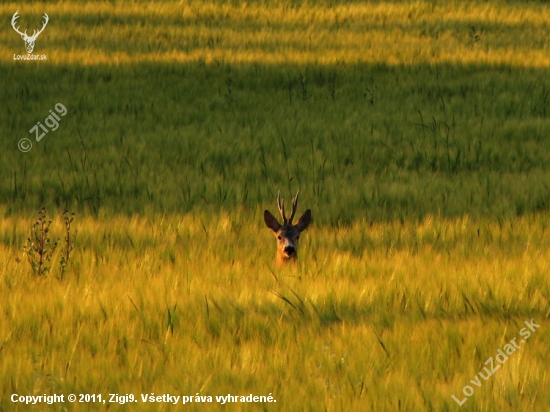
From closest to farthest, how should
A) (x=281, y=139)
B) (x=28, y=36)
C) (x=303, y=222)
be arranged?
(x=303, y=222) < (x=281, y=139) < (x=28, y=36)

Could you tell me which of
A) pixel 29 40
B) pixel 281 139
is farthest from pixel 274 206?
pixel 29 40

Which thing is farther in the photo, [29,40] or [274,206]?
[29,40]

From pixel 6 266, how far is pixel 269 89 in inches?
332

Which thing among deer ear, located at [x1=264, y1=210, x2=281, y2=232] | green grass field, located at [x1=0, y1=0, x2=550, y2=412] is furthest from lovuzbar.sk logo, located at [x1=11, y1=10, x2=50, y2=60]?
deer ear, located at [x1=264, y1=210, x2=281, y2=232]

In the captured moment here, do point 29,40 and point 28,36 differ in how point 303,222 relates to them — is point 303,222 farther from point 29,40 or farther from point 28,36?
point 28,36

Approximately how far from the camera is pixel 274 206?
8.67m

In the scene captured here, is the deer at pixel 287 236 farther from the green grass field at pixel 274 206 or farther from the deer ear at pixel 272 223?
the green grass field at pixel 274 206

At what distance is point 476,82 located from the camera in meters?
14.9

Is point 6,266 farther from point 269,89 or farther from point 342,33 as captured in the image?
point 342,33

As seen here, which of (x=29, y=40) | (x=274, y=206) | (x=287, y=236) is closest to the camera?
(x=287, y=236)

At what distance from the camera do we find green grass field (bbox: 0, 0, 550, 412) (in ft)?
15.4

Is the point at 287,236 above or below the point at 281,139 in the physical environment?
below

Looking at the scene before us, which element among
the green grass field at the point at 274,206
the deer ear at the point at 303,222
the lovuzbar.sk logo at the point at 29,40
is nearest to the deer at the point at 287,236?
the deer ear at the point at 303,222

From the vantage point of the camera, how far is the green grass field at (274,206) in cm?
470
